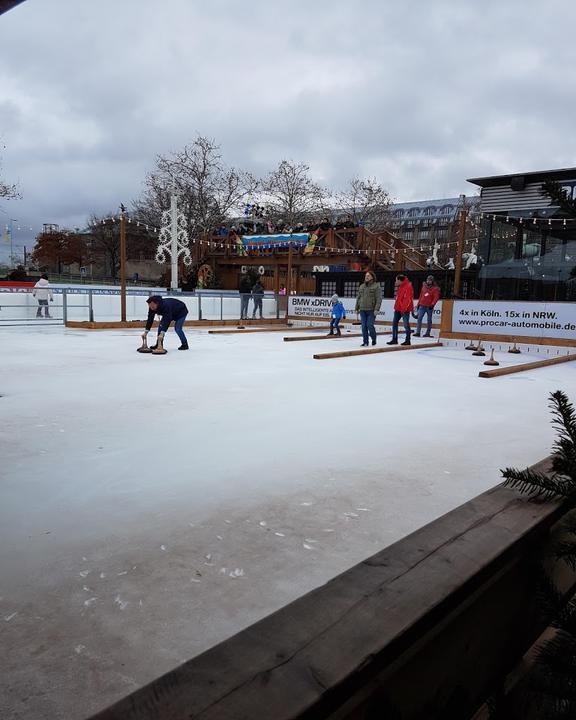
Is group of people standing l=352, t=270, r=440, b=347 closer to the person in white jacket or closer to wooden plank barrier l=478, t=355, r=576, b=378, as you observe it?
wooden plank barrier l=478, t=355, r=576, b=378

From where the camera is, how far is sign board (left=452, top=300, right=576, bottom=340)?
12055 mm

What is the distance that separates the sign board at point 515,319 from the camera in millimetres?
12055

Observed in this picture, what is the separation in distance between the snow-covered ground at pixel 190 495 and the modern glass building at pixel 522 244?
25.4 ft

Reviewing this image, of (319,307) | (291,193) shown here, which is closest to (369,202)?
(291,193)

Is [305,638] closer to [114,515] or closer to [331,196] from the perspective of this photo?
[114,515]

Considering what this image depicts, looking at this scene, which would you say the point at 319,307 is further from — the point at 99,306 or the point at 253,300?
the point at 99,306

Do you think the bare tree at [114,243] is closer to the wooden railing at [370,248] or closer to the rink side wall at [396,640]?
the wooden railing at [370,248]

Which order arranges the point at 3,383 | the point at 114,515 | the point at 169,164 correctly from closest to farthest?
the point at 114,515 → the point at 3,383 → the point at 169,164

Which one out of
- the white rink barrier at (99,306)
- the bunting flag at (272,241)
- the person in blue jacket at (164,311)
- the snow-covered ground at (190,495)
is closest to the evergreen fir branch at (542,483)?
the snow-covered ground at (190,495)

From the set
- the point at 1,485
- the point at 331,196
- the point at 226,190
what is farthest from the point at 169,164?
the point at 1,485

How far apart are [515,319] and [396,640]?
42.4ft

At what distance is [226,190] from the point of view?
117 ft

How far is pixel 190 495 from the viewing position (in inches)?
111

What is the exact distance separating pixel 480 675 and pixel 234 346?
31.4 feet
